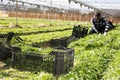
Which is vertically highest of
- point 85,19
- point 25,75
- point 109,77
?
point 109,77

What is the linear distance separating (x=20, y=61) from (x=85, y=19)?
64757mm

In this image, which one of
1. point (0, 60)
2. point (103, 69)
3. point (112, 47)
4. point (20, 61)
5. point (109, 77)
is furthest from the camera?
point (112, 47)

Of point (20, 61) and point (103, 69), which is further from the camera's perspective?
point (20, 61)

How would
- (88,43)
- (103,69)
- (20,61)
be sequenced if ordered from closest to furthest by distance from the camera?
(103,69) → (20,61) → (88,43)

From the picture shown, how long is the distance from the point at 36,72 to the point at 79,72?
160cm

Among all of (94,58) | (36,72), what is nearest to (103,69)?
(94,58)

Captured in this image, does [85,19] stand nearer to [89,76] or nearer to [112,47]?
[112,47]

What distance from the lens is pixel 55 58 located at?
24.1 feet

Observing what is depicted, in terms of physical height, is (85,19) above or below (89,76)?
below

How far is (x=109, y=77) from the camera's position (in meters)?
6.20

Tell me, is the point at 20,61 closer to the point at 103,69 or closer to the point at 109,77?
the point at 103,69

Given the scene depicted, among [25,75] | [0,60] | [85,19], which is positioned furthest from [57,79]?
[85,19]

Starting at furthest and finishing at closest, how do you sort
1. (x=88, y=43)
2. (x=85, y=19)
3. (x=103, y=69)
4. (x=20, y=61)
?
(x=85, y=19) < (x=88, y=43) < (x=20, y=61) < (x=103, y=69)

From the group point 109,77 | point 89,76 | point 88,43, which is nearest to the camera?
point 109,77
